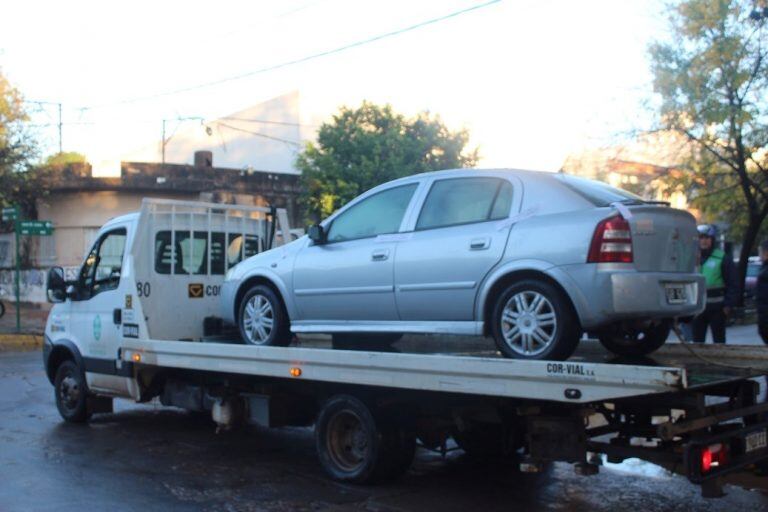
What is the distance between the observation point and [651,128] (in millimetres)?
18516

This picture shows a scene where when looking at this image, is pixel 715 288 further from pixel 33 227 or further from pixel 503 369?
pixel 33 227

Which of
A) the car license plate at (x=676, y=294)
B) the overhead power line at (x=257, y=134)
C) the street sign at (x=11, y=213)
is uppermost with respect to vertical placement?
the overhead power line at (x=257, y=134)

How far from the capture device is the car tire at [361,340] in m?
7.31

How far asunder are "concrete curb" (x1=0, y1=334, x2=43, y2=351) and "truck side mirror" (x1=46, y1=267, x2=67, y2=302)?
9216 millimetres

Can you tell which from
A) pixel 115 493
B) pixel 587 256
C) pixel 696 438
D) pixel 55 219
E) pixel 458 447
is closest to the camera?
pixel 696 438

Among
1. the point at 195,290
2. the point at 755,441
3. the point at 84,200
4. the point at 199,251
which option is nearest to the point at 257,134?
the point at 84,200

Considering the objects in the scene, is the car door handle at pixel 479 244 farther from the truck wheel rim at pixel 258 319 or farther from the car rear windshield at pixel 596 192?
the truck wheel rim at pixel 258 319

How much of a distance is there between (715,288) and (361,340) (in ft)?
12.2

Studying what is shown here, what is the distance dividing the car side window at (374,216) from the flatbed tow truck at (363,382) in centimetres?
102

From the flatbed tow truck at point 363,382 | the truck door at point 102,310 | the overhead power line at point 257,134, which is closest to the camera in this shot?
the flatbed tow truck at point 363,382

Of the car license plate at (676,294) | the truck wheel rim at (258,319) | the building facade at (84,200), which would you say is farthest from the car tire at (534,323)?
the building facade at (84,200)

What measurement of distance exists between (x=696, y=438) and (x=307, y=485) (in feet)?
10.4

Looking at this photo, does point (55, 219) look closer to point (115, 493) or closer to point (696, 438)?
point (115, 493)

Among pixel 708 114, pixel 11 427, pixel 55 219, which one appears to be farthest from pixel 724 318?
pixel 55 219
